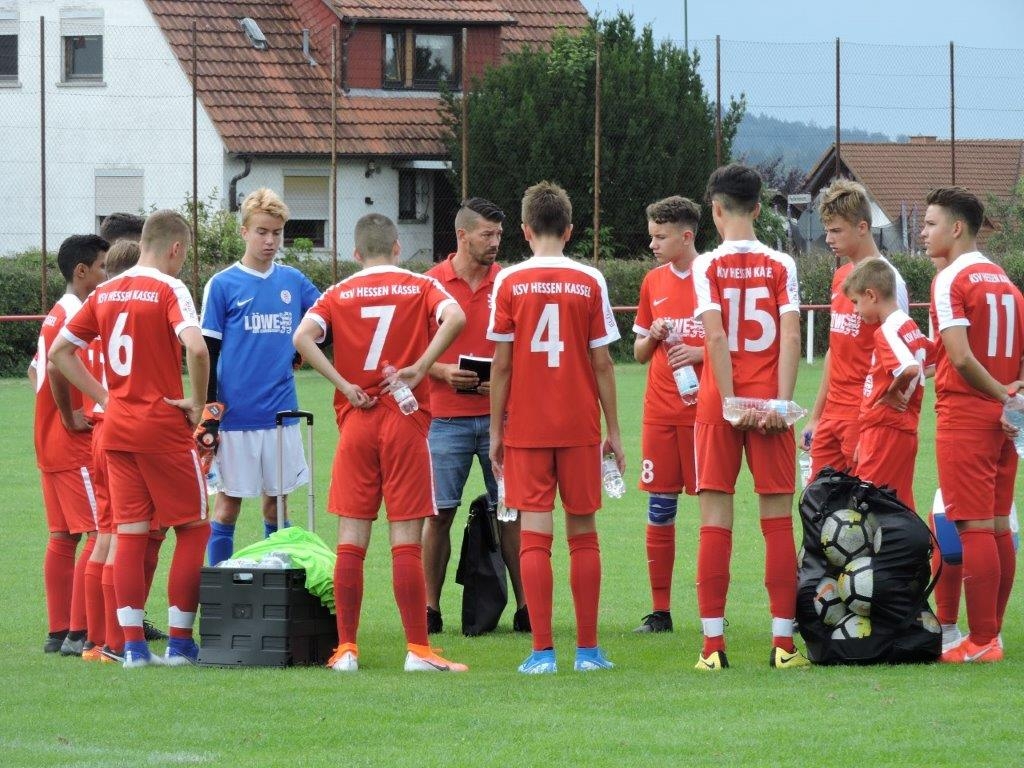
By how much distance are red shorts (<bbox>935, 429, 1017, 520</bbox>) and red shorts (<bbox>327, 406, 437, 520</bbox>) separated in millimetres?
2301

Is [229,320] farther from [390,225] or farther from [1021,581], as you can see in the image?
[1021,581]

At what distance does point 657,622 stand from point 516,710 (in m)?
2.41

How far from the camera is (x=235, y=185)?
33094mm

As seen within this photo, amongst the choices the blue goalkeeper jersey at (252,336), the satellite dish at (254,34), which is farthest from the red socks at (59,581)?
the satellite dish at (254,34)

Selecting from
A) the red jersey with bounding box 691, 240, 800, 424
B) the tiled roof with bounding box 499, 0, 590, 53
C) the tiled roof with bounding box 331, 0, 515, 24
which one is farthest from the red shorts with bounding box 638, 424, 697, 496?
the tiled roof with bounding box 499, 0, 590, 53

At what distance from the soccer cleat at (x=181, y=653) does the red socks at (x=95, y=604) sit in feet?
1.23

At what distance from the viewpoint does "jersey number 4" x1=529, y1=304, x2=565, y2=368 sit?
7348 mm

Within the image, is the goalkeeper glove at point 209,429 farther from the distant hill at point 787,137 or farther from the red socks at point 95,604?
the distant hill at point 787,137

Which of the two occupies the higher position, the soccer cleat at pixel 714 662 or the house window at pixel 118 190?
the house window at pixel 118 190

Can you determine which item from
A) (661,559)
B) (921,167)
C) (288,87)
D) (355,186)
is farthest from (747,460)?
(921,167)

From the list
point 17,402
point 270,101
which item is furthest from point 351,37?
point 17,402

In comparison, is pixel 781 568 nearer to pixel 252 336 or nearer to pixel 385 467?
pixel 385 467

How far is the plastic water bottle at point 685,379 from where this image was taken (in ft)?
27.5

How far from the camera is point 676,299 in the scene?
8891 mm
